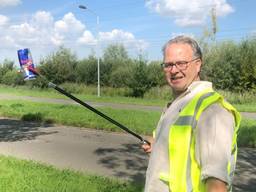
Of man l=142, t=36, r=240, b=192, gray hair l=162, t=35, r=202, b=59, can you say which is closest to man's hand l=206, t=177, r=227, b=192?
man l=142, t=36, r=240, b=192

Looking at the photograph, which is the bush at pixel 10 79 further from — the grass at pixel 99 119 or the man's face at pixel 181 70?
the man's face at pixel 181 70

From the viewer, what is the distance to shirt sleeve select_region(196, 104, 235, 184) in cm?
208

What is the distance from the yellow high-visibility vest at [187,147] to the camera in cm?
215

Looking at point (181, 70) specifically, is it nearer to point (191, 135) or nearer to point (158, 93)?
point (191, 135)

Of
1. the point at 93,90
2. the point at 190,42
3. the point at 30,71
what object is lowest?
the point at 93,90

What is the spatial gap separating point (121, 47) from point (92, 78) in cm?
3247

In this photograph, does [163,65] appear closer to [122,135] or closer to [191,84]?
[191,84]

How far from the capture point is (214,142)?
6.87 feet

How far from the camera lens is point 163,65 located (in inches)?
99.0

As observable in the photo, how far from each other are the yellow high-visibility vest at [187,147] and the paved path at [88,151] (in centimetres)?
591

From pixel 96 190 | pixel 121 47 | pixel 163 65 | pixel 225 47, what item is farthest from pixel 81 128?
pixel 121 47

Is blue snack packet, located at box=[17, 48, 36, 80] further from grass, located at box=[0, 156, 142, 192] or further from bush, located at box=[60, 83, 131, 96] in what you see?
bush, located at box=[60, 83, 131, 96]

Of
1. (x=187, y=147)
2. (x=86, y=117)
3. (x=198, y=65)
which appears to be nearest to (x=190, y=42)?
(x=198, y=65)

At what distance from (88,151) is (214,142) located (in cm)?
943
